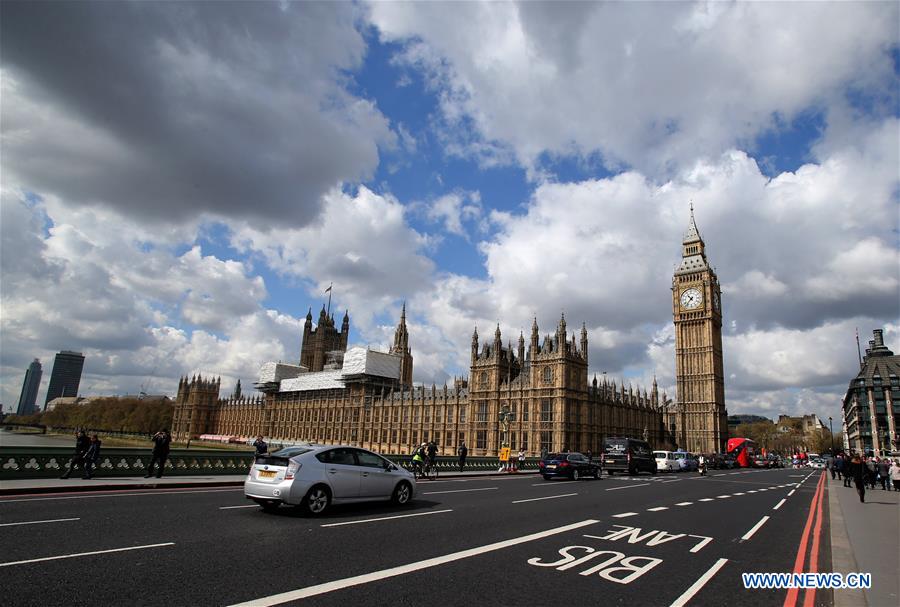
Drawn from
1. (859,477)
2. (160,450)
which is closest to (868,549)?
(859,477)

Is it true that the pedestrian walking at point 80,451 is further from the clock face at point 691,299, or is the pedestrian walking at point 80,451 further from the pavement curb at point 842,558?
the clock face at point 691,299

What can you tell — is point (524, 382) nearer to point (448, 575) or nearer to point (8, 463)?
point (8, 463)

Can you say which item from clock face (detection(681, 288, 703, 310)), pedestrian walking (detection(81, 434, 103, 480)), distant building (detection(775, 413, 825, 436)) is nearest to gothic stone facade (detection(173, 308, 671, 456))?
clock face (detection(681, 288, 703, 310))

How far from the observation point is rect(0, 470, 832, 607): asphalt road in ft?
21.8

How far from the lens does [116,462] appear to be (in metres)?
20.7

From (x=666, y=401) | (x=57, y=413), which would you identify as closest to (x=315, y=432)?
(x=666, y=401)

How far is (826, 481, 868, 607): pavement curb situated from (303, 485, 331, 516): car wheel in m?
9.90

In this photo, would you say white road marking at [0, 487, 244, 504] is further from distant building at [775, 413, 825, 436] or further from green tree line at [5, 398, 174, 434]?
distant building at [775, 413, 825, 436]

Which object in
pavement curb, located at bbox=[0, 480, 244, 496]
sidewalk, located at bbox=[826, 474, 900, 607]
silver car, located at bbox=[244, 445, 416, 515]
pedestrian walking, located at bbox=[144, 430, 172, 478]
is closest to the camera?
sidewalk, located at bbox=[826, 474, 900, 607]

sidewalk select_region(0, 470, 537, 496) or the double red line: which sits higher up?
the double red line

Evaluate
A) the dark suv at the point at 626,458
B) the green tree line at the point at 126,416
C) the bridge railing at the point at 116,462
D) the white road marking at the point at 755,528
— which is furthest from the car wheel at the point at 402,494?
the green tree line at the point at 126,416

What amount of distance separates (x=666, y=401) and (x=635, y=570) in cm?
9902

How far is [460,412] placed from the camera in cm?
7450

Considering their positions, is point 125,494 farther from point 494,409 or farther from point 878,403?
point 878,403
